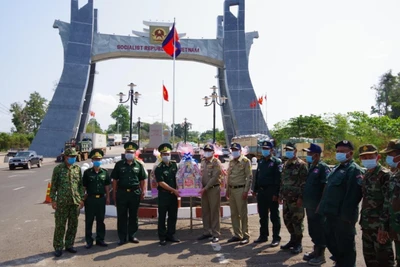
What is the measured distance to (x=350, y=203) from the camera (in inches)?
181

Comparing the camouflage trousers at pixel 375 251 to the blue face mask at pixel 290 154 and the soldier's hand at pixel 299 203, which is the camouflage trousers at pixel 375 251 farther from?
the blue face mask at pixel 290 154

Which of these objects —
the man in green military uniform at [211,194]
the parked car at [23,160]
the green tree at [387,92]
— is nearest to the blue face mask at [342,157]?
the man in green military uniform at [211,194]

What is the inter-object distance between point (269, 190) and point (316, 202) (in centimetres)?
114

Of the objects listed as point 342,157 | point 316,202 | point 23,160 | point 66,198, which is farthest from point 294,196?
point 23,160

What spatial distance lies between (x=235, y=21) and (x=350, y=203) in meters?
Result: 39.2

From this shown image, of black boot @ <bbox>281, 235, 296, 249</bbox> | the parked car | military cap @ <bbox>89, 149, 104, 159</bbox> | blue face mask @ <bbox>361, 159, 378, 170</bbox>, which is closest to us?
blue face mask @ <bbox>361, 159, 378, 170</bbox>

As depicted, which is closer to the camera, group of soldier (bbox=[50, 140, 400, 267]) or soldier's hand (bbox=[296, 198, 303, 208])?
group of soldier (bbox=[50, 140, 400, 267])

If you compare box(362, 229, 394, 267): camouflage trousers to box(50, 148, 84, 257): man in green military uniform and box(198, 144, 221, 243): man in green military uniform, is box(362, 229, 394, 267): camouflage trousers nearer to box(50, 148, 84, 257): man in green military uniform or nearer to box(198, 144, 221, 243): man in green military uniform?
box(198, 144, 221, 243): man in green military uniform

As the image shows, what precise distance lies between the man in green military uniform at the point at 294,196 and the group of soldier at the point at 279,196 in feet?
0.05

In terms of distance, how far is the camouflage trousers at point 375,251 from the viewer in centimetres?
425

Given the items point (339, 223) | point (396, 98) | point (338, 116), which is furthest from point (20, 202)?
point (396, 98)

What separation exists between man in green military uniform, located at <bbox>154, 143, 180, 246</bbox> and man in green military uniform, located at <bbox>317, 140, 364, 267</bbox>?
271 centimetres

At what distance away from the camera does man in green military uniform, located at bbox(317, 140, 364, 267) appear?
15.1 ft

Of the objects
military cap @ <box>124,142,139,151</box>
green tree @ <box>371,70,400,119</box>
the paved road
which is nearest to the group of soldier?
military cap @ <box>124,142,139,151</box>
